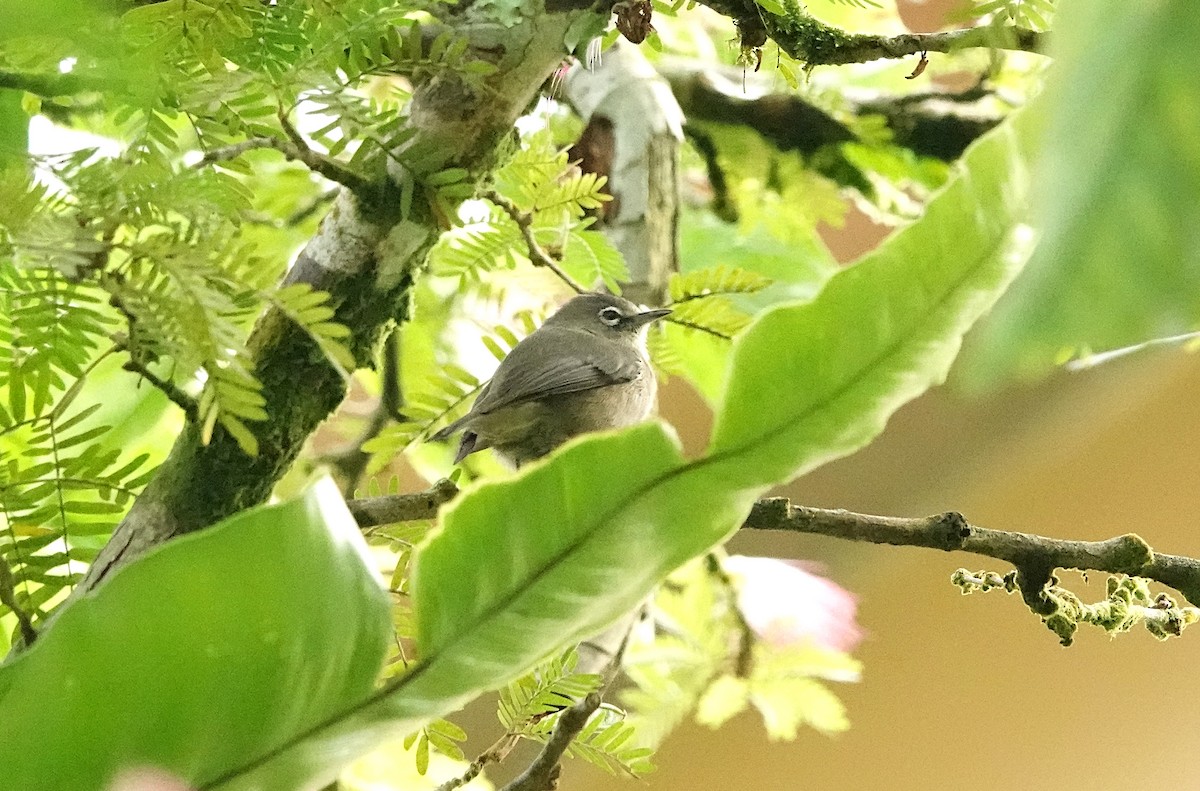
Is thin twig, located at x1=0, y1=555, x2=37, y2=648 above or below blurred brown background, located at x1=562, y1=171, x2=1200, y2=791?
above

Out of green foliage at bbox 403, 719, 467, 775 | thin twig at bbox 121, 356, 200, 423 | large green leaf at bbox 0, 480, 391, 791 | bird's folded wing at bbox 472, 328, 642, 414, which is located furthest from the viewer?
bird's folded wing at bbox 472, 328, 642, 414

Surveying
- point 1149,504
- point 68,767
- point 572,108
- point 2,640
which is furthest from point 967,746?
point 68,767

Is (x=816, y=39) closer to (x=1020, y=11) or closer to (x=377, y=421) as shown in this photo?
(x=1020, y=11)

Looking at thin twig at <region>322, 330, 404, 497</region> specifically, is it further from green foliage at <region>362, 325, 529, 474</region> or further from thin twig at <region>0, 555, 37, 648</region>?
Result: thin twig at <region>0, 555, 37, 648</region>

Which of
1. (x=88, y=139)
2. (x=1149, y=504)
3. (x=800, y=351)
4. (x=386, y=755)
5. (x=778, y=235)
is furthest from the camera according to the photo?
(x=1149, y=504)

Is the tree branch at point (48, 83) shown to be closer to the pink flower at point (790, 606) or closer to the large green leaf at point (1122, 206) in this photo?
the large green leaf at point (1122, 206)

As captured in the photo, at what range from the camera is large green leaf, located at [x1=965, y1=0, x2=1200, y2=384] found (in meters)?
0.15

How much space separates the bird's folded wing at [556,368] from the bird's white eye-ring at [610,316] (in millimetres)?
21

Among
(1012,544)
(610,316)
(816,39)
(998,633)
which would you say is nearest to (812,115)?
(610,316)

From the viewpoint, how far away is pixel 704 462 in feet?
0.83

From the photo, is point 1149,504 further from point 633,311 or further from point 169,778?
point 169,778

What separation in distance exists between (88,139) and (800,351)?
0.39 m

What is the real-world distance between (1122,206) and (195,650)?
0.23 meters

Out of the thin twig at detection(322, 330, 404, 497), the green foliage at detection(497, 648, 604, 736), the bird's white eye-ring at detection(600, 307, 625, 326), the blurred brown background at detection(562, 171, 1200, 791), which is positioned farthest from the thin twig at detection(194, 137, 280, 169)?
the blurred brown background at detection(562, 171, 1200, 791)
